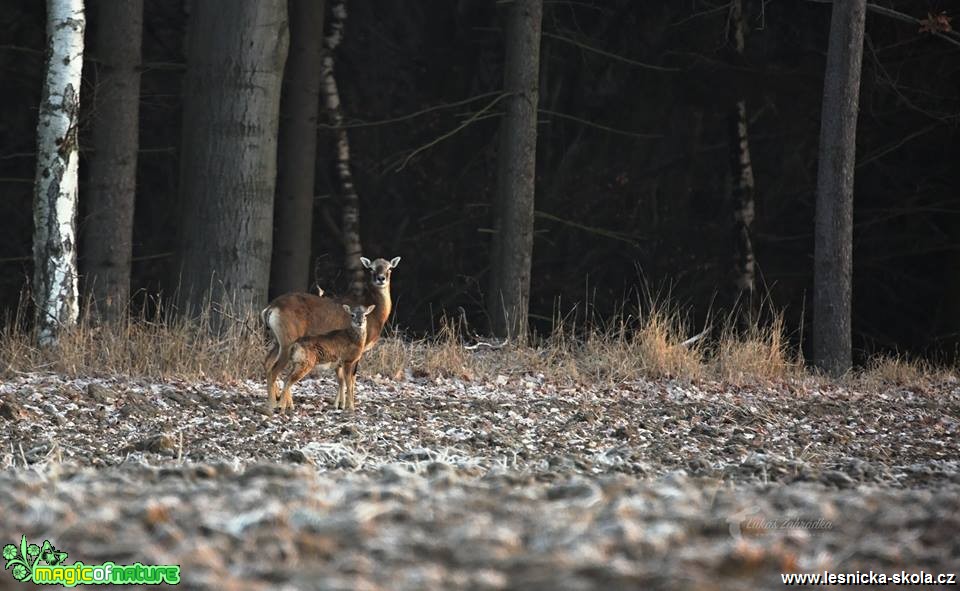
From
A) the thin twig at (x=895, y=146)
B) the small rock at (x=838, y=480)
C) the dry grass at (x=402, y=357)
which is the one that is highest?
the thin twig at (x=895, y=146)

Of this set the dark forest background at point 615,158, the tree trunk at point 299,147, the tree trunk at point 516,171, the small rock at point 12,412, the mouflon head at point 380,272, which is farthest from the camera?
the dark forest background at point 615,158

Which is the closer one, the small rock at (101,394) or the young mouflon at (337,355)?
the small rock at (101,394)

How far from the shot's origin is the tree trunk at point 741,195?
68.0 ft

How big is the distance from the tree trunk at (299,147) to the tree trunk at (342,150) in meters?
0.71

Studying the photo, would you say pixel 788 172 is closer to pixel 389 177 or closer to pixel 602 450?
pixel 389 177

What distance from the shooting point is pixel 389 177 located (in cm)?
2508

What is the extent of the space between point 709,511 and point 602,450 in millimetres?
4544

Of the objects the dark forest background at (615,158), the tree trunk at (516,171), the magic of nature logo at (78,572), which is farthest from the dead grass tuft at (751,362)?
the magic of nature logo at (78,572)

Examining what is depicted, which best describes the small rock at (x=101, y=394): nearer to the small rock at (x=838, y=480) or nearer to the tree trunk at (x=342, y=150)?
the small rock at (x=838, y=480)

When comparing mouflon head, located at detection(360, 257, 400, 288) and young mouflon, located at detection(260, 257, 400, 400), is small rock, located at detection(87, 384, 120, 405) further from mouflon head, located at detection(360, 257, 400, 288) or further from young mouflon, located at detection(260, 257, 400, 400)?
mouflon head, located at detection(360, 257, 400, 288)

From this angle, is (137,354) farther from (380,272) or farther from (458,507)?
(458,507)

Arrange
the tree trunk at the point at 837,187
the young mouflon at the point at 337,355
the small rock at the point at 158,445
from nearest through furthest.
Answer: the small rock at the point at 158,445 < the young mouflon at the point at 337,355 < the tree trunk at the point at 837,187

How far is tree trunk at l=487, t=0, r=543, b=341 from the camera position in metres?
18.2

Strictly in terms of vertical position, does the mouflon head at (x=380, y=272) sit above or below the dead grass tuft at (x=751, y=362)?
above
